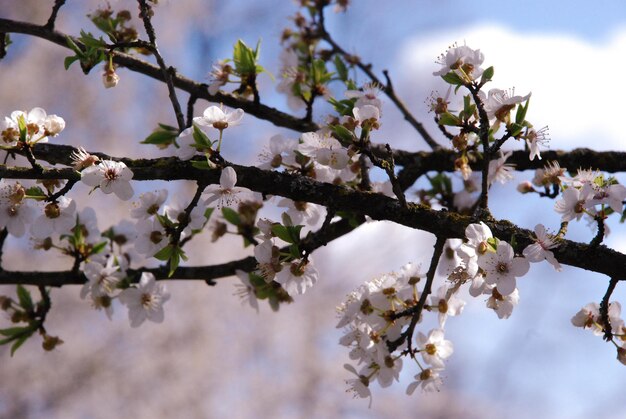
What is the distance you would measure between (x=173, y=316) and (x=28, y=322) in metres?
2.60

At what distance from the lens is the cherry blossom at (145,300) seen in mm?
1784

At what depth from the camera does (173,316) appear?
4469 mm

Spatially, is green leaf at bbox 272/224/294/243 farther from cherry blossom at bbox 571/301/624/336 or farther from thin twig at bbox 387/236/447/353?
cherry blossom at bbox 571/301/624/336

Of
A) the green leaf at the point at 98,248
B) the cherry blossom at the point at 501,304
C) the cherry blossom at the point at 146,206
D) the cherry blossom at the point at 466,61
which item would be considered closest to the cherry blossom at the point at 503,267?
the cherry blossom at the point at 501,304

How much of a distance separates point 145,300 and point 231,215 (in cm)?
31

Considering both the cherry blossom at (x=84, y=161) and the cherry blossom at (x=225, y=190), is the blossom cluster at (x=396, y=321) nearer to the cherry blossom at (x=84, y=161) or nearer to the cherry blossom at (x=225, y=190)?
the cherry blossom at (x=225, y=190)

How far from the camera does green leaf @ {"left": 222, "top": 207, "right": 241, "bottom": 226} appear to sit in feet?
6.10

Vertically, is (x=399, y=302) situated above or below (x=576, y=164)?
below

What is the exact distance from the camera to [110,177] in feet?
4.12

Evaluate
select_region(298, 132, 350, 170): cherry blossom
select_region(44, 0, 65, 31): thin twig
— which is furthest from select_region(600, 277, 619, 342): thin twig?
select_region(44, 0, 65, 31): thin twig

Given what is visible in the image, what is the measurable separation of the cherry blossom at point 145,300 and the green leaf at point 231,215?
245mm

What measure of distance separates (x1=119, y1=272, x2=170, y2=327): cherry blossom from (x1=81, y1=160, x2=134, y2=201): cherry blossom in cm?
56

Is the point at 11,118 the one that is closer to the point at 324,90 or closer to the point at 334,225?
the point at 334,225

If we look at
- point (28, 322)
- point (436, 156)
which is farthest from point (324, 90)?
point (28, 322)
